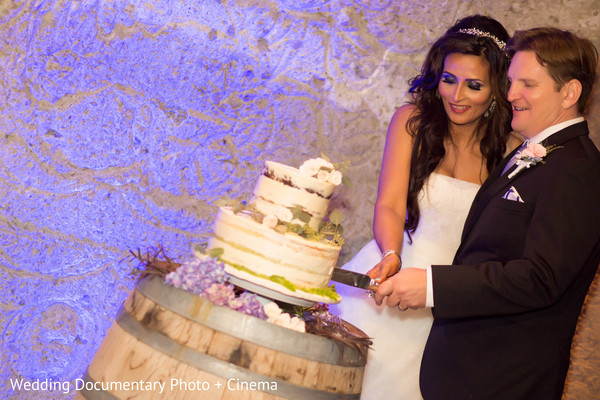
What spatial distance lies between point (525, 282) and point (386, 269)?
0.73 m

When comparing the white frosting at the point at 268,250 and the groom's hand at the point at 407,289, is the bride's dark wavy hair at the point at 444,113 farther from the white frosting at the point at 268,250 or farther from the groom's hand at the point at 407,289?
the white frosting at the point at 268,250

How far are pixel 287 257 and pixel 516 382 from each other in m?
1.02

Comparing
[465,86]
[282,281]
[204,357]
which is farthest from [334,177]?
[465,86]

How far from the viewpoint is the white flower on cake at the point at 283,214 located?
211cm

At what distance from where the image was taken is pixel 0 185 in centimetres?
319


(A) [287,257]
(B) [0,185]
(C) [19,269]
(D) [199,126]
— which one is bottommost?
(C) [19,269]

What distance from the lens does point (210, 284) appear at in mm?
1942

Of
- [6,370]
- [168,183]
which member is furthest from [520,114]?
[6,370]

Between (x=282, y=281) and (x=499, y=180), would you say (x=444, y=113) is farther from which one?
(x=282, y=281)

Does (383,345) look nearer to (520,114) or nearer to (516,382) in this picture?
(516,382)

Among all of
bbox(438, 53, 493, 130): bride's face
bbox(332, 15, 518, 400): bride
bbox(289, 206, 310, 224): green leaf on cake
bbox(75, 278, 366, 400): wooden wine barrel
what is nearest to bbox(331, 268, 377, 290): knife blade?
bbox(332, 15, 518, 400): bride

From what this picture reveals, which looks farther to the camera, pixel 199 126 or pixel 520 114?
pixel 199 126

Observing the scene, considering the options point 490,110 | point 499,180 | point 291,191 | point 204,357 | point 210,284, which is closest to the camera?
point 204,357

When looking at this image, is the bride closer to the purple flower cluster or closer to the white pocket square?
the white pocket square
